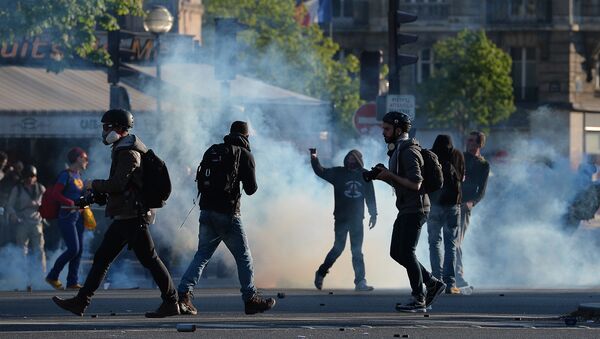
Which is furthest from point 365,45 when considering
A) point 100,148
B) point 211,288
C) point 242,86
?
point 211,288

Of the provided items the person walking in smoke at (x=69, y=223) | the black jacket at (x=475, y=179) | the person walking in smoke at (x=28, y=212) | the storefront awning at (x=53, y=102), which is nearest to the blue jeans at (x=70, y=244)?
the person walking in smoke at (x=69, y=223)

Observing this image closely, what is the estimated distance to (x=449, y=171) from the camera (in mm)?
16188

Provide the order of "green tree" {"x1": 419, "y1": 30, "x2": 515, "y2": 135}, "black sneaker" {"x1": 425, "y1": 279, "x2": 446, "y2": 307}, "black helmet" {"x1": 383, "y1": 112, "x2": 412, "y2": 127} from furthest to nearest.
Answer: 1. "green tree" {"x1": 419, "y1": 30, "x2": 515, "y2": 135}
2. "black sneaker" {"x1": 425, "y1": 279, "x2": 446, "y2": 307}
3. "black helmet" {"x1": 383, "y1": 112, "x2": 412, "y2": 127}

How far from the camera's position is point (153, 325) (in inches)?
492

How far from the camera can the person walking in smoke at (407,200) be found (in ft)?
44.1

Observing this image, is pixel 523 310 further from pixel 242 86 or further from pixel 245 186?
pixel 242 86

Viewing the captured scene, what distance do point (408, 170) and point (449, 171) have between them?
2.84 metres

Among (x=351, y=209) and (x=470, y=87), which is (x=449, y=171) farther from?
(x=470, y=87)

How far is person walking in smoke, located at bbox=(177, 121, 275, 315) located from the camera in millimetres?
13195

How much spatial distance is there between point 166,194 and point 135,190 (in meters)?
0.23

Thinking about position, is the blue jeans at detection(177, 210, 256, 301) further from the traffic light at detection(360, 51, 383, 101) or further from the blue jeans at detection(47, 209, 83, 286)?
the traffic light at detection(360, 51, 383, 101)

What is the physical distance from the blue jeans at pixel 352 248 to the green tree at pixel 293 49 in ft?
78.8

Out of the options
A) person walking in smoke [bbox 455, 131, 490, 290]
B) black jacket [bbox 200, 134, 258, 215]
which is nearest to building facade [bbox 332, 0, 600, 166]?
person walking in smoke [bbox 455, 131, 490, 290]

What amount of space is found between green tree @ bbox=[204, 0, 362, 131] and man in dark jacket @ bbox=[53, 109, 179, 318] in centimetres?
2877
